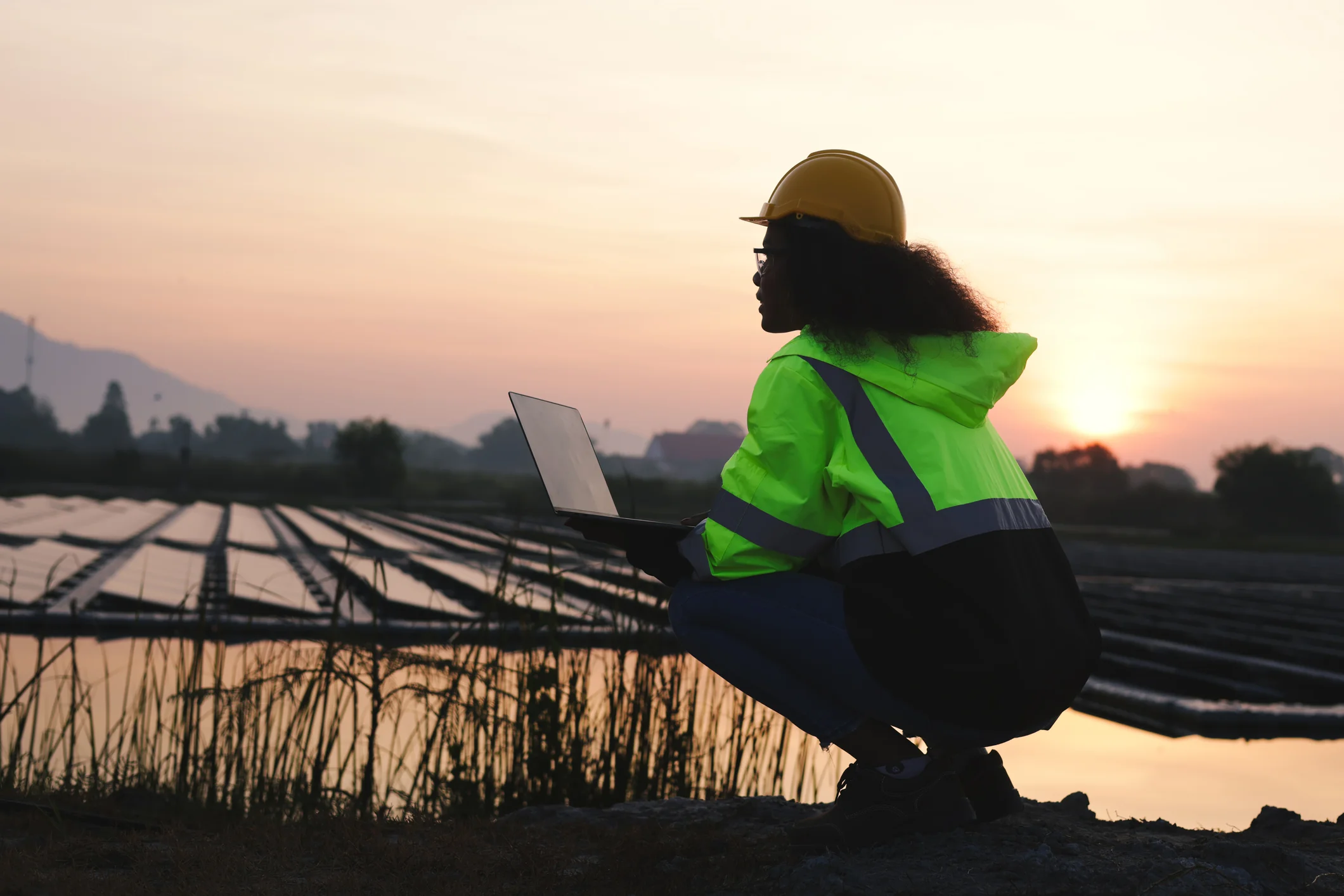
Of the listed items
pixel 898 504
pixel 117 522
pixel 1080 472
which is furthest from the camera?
pixel 1080 472

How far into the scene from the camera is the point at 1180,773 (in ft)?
14.1

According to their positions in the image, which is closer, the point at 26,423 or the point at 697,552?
the point at 697,552

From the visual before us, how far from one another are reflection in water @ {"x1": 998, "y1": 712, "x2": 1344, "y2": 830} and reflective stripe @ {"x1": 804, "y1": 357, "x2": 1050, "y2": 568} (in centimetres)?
199

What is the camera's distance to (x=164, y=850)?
227 centimetres

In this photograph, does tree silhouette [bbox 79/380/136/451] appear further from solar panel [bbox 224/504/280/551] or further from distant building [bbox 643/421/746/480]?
solar panel [bbox 224/504/280/551]

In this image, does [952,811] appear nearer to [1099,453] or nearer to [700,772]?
[700,772]

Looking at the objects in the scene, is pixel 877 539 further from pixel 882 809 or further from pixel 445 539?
pixel 445 539

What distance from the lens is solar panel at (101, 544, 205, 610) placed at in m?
6.79

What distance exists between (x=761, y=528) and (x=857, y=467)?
184 mm

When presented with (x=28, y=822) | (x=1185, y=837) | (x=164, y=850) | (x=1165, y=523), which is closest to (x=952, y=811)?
(x=1185, y=837)

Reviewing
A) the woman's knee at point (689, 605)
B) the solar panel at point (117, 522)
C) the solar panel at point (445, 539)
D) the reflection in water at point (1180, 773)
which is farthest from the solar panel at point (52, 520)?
the woman's knee at point (689, 605)

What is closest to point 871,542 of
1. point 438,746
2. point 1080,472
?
point 438,746

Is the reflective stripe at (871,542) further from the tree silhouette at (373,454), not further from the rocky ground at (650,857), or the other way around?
the tree silhouette at (373,454)

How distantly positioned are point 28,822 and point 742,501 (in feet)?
5.86
